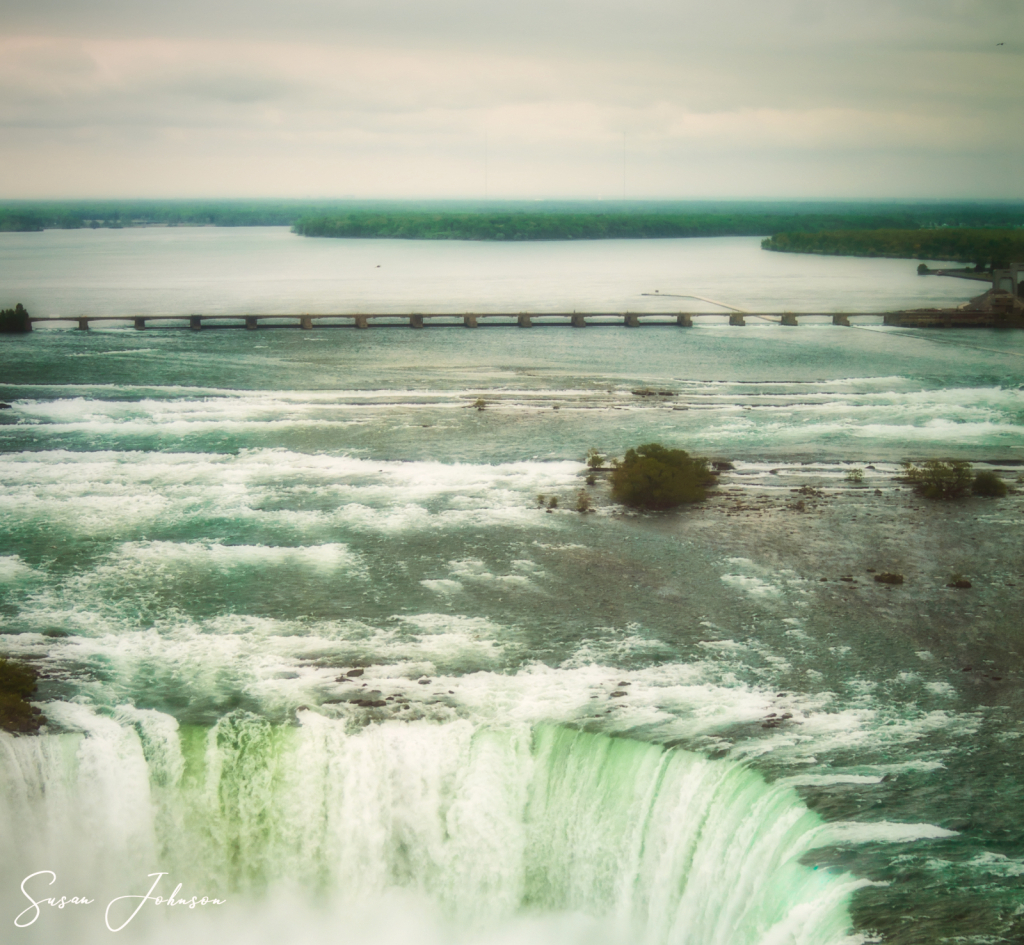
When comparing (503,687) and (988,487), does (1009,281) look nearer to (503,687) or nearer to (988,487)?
(988,487)

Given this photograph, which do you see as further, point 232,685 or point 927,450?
point 927,450

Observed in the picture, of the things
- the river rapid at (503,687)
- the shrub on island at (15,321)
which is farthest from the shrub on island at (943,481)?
the shrub on island at (15,321)

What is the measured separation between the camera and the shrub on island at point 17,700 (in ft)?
56.7

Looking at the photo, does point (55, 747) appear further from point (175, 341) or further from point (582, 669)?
point (175, 341)

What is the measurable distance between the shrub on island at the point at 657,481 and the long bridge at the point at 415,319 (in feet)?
124

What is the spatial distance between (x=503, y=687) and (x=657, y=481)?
1260 cm

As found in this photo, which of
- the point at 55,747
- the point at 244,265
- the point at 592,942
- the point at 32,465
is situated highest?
the point at 244,265

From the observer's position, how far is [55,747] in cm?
1689

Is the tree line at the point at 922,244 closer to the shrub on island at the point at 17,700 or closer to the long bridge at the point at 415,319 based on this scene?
the long bridge at the point at 415,319

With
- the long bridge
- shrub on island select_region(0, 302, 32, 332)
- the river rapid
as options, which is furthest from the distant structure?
shrub on island select_region(0, 302, 32, 332)

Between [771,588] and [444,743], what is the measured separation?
9.72 m

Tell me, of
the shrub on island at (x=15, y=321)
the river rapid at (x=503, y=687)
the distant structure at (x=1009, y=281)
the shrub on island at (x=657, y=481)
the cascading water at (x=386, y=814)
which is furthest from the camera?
the distant structure at (x=1009, y=281)

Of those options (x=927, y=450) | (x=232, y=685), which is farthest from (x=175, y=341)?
(x=232, y=685)

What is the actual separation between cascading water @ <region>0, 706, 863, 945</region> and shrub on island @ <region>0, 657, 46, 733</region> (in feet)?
1.52
